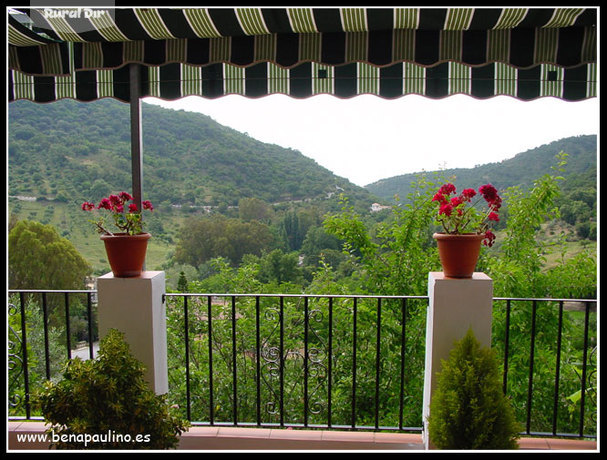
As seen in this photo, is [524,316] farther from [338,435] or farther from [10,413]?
[10,413]

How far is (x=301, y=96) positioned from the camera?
143 inches

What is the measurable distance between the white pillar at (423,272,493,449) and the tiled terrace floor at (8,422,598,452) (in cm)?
30

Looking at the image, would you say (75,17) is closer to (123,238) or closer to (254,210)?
(123,238)

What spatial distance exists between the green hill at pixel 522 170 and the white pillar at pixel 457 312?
205 cm

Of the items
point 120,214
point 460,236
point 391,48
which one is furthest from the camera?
point 391,48

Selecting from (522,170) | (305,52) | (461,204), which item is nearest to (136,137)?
(305,52)

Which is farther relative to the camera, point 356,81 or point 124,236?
point 356,81

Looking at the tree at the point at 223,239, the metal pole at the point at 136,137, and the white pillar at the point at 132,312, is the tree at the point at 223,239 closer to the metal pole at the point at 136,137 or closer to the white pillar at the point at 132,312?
the metal pole at the point at 136,137

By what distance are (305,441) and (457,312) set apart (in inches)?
50.0

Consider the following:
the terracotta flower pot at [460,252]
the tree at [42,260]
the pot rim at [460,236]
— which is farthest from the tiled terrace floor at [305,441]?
the tree at [42,260]

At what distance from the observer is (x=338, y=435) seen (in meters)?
2.86

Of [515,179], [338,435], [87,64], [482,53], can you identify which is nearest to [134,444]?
[338,435]

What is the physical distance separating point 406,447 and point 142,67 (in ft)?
11.7

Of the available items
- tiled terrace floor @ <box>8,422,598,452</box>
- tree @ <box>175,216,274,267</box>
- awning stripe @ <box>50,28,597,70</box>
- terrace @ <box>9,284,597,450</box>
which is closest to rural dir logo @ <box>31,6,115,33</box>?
awning stripe @ <box>50,28,597,70</box>
